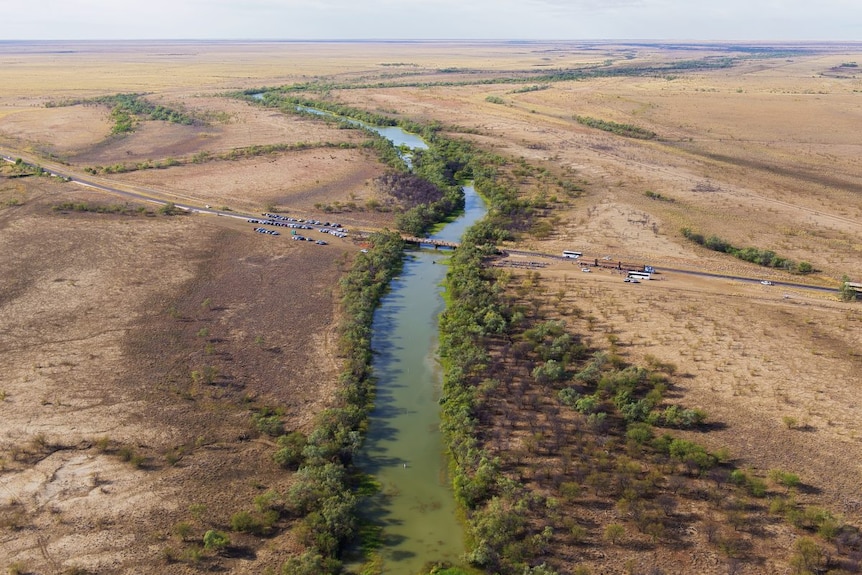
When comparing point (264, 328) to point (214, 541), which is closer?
point (214, 541)

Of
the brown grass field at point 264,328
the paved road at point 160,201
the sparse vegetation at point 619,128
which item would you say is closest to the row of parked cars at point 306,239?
the brown grass field at point 264,328

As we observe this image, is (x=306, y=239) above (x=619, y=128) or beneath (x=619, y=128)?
beneath

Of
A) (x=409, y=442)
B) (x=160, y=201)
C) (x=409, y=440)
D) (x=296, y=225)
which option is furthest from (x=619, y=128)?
(x=409, y=442)

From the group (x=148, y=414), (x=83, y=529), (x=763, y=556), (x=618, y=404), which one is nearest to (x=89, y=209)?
(x=148, y=414)

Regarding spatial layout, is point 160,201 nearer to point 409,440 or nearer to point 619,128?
point 409,440

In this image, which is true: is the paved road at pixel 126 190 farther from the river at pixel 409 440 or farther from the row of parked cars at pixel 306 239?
the river at pixel 409 440

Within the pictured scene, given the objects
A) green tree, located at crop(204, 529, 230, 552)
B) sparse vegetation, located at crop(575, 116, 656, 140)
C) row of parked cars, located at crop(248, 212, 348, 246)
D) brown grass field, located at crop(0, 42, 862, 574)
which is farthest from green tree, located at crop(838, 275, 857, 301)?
sparse vegetation, located at crop(575, 116, 656, 140)

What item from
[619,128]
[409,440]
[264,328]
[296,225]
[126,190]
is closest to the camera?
[409,440]

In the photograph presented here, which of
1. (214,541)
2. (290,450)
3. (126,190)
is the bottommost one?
(214,541)

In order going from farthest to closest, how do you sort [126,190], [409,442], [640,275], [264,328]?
[126,190], [640,275], [264,328], [409,442]
